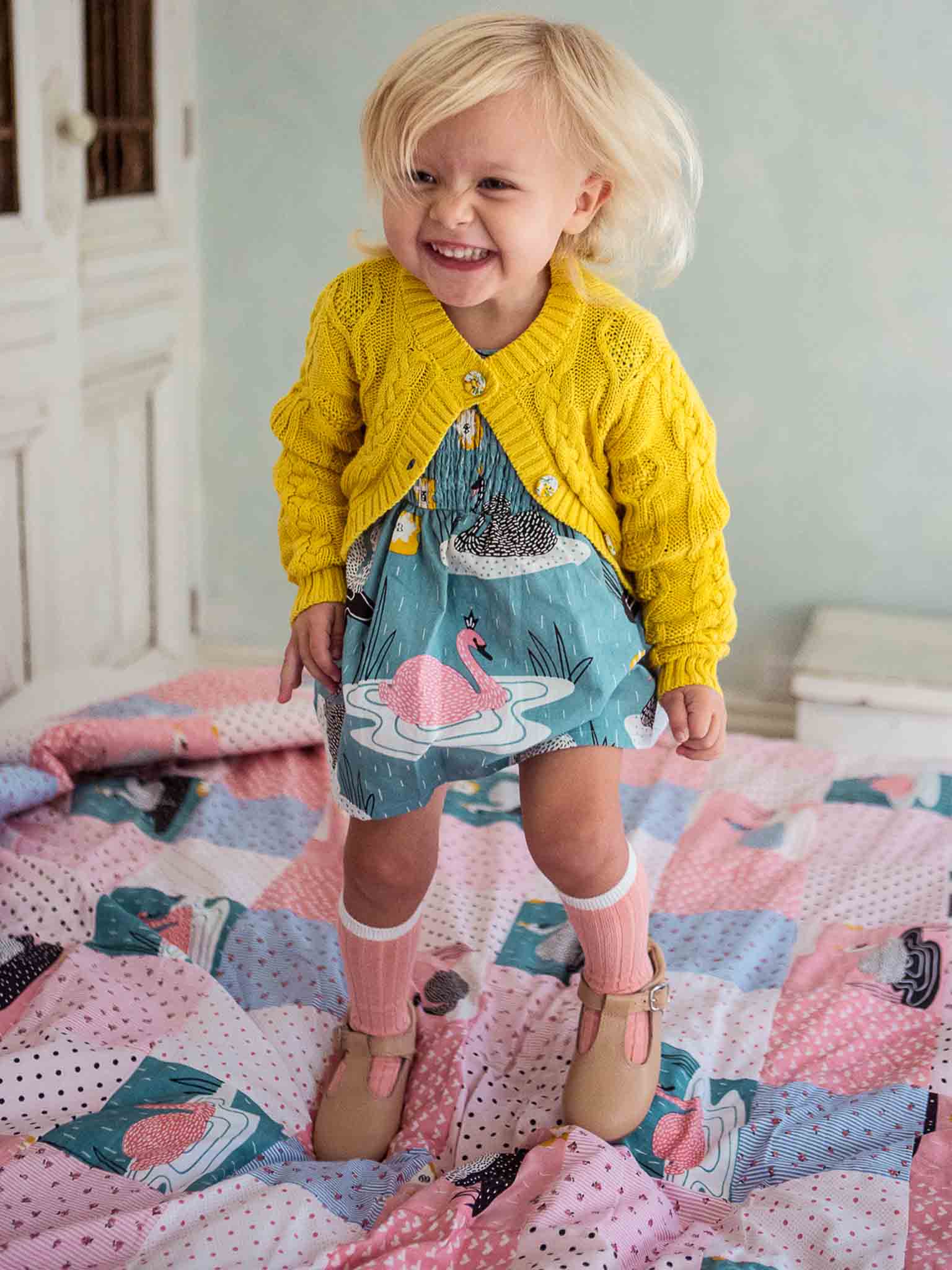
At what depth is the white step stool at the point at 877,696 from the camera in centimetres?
218

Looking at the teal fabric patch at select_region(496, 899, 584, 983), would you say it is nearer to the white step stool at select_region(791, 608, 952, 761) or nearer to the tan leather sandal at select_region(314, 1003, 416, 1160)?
the tan leather sandal at select_region(314, 1003, 416, 1160)

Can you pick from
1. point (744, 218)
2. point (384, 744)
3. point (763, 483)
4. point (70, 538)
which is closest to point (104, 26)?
point (70, 538)

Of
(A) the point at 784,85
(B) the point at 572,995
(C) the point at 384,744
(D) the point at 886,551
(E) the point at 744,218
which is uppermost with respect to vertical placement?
(A) the point at 784,85

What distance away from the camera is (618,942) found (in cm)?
119

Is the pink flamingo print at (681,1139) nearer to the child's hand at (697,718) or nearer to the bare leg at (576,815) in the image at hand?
the bare leg at (576,815)

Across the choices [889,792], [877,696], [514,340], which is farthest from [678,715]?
[877,696]

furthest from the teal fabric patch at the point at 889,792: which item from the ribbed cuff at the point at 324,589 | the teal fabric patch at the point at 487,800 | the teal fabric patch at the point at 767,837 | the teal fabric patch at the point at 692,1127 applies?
the ribbed cuff at the point at 324,589

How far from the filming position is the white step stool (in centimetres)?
218

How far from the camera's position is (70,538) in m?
2.30

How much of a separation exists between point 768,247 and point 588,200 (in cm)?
141

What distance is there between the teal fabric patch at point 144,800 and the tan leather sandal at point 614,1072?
65cm

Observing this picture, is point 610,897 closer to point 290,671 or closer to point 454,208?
point 290,671

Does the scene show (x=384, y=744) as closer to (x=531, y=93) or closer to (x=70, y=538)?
(x=531, y=93)

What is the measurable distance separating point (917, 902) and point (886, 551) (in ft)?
3.73
